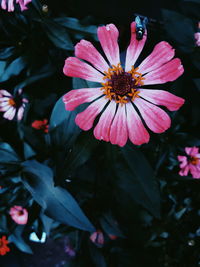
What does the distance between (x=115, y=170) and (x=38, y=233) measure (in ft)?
0.96

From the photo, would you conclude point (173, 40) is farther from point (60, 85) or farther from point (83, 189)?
point (83, 189)

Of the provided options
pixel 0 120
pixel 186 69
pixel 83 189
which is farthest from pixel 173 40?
pixel 0 120

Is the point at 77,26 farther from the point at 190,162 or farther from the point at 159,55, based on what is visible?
the point at 190,162

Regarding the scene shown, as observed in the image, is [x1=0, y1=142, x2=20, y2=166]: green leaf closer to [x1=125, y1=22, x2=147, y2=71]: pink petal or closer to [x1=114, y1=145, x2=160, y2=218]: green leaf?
[x1=114, y1=145, x2=160, y2=218]: green leaf

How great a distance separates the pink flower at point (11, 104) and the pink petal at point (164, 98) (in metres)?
0.45

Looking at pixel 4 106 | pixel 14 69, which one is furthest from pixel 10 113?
pixel 14 69

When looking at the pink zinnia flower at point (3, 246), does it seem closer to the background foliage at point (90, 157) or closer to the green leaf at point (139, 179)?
the background foliage at point (90, 157)

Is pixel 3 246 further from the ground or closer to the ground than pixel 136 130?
closer to the ground

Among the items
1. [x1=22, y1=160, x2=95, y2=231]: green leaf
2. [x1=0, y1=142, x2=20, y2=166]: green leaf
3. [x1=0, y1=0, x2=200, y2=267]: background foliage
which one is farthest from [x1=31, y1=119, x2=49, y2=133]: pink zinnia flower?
[x1=22, y1=160, x2=95, y2=231]: green leaf

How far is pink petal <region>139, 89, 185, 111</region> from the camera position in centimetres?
34

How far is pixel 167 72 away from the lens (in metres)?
0.35

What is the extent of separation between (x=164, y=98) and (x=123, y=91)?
0.08 metres

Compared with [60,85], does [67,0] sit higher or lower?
higher

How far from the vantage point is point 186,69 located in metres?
0.65
